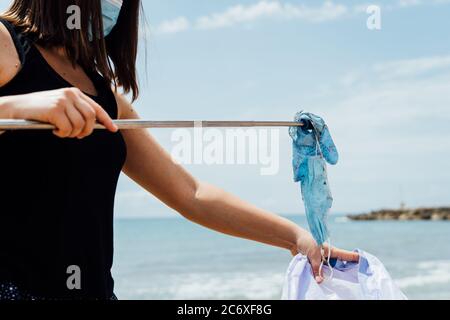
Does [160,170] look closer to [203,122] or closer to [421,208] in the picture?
[203,122]

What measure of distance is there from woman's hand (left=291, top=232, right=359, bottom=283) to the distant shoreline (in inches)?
1830

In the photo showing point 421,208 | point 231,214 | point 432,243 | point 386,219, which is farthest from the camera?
point 386,219

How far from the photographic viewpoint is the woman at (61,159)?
4.35 feet

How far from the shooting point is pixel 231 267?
62.7ft

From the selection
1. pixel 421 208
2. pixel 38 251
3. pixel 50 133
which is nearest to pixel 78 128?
pixel 50 133

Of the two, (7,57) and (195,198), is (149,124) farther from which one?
(195,198)

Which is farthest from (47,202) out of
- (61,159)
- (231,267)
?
(231,267)

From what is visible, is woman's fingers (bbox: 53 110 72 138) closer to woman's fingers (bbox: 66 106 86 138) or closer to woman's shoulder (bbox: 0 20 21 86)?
woman's fingers (bbox: 66 106 86 138)

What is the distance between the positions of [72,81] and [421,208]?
4908 centimetres

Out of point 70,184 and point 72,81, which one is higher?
point 72,81

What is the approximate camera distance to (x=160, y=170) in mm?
1835

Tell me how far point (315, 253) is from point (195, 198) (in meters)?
0.38

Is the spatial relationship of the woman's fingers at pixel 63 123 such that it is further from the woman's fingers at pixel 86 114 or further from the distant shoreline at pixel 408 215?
the distant shoreline at pixel 408 215

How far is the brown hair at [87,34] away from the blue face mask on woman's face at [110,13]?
61 millimetres
